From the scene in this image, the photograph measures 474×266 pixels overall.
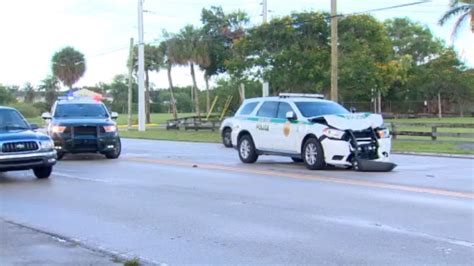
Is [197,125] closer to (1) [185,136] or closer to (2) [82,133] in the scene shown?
(1) [185,136]

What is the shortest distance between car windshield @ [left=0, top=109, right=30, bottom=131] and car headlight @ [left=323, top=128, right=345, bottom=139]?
6850 mm

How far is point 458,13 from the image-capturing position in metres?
37.3

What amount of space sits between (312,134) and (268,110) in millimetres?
2199

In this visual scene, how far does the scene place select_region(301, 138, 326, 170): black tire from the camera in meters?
14.7

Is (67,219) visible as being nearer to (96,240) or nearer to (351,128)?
(96,240)

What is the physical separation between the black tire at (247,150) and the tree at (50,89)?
7766 centimetres

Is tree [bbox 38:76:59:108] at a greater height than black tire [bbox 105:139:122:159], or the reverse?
tree [bbox 38:76:59:108]

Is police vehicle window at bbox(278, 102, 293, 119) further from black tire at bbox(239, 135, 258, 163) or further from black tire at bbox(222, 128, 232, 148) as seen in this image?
black tire at bbox(222, 128, 232, 148)

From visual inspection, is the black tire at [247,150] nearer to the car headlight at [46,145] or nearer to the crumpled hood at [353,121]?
the crumpled hood at [353,121]

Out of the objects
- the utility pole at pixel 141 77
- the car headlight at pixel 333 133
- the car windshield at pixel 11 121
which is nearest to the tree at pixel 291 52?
the utility pole at pixel 141 77

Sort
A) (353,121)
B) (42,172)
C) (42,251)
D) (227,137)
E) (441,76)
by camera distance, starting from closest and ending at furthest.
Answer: (42,251)
(42,172)
(353,121)
(227,137)
(441,76)

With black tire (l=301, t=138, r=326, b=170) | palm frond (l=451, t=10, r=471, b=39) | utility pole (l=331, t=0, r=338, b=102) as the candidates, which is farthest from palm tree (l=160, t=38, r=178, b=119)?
black tire (l=301, t=138, r=326, b=170)

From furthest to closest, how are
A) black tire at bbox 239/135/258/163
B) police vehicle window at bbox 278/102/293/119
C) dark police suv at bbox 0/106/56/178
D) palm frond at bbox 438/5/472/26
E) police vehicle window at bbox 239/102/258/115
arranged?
1. palm frond at bbox 438/5/472/26
2. police vehicle window at bbox 239/102/258/115
3. black tire at bbox 239/135/258/163
4. police vehicle window at bbox 278/102/293/119
5. dark police suv at bbox 0/106/56/178

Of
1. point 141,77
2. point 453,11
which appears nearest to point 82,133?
point 453,11
